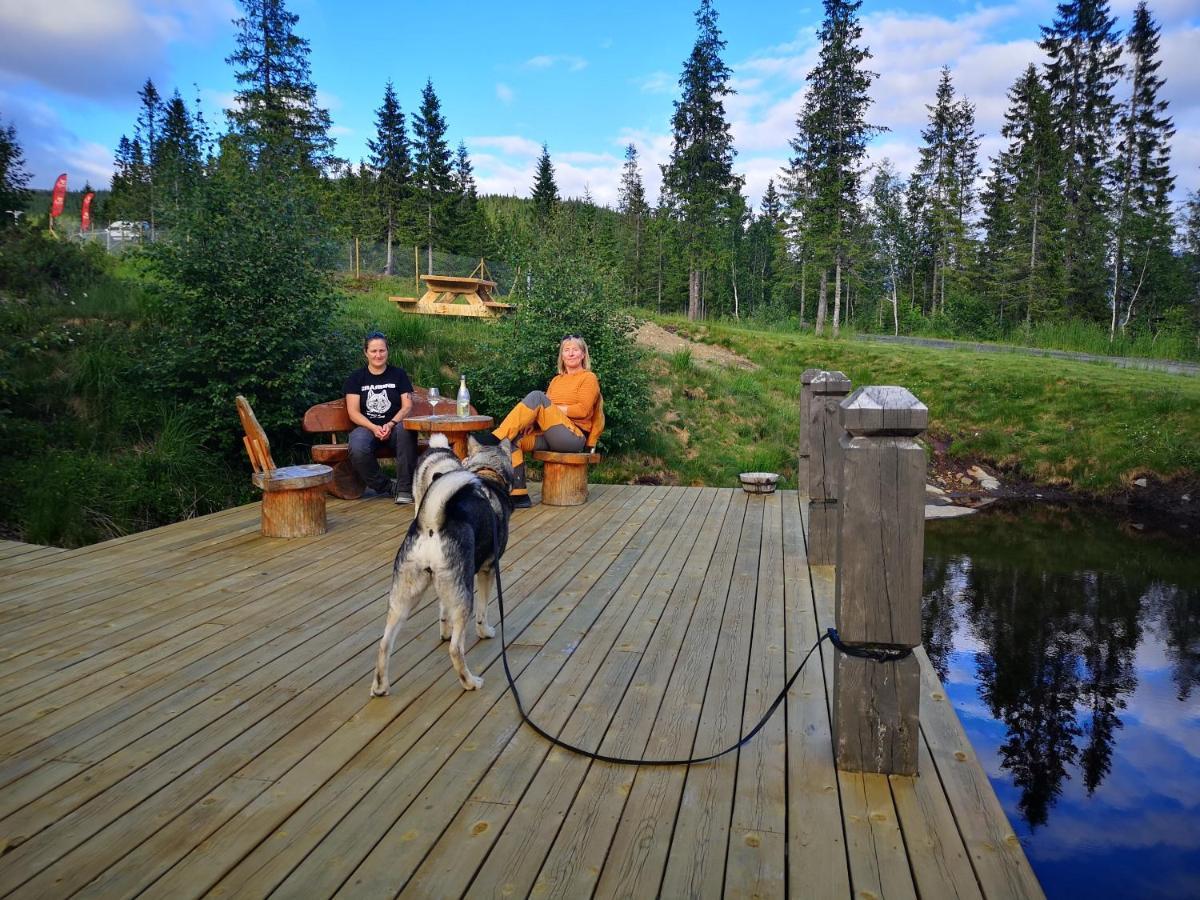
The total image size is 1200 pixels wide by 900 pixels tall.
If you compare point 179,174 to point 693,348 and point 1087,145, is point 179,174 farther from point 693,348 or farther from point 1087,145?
point 1087,145

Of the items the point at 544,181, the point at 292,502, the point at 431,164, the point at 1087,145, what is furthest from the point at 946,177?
the point at 292,502

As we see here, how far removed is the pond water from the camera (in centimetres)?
299

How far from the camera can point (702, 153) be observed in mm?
→ 28922

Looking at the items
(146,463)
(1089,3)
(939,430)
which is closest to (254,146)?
(146,463)

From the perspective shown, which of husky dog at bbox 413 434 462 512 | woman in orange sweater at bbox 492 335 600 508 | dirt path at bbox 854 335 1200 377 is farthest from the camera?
dirt path at bbox 854 335 1200 377

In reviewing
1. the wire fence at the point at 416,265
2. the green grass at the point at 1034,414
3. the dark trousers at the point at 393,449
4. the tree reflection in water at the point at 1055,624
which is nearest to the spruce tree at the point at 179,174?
the dark trousers at the point at 393,449

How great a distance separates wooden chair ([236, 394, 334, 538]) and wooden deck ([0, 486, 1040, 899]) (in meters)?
0.89

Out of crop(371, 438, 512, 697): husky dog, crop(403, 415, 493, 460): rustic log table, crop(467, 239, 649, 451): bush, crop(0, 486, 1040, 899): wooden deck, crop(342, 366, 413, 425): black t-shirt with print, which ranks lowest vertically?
crop(0, 486, 1040, 899): wooden deck

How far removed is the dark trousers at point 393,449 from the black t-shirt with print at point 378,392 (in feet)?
0.49

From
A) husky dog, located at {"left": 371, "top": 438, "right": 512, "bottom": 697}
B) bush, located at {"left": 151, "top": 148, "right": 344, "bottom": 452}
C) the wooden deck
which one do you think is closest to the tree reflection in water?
the wooden deck

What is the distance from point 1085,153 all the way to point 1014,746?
3125 centimetres

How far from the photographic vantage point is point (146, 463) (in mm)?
6160

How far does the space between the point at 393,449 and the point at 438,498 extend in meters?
3.89

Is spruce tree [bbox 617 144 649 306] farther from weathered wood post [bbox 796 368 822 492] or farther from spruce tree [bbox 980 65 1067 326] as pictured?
weathered wood post [bbox 796 368 822 492]
